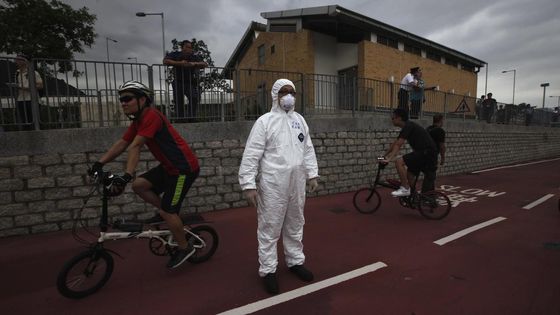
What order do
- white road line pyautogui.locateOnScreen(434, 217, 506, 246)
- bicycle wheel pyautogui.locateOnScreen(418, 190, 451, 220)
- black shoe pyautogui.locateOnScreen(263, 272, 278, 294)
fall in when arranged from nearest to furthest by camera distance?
black shoe pyautogui.locateOnScreen(263, 272, 278, 294)
white road line pyautogui.locateOnScreen(434, 217, 506, 246)
bicycle wheel pyautogui.locateOnScreen(418, 190, 451, 220)

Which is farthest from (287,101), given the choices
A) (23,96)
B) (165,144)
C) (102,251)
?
(23,96)

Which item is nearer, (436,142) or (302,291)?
(302,291)

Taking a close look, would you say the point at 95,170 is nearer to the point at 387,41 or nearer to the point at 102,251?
the point at 102,251

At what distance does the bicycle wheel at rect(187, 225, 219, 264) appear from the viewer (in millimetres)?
3837

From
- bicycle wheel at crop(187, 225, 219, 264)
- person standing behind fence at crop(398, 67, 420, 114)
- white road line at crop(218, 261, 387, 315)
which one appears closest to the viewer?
white road line at crop(218, 261, 387, 315)

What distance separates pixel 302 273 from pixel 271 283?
1.41 ft

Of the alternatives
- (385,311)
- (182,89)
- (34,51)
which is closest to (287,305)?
(385,311)

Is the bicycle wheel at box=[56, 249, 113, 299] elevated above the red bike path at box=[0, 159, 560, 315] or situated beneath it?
elevated above

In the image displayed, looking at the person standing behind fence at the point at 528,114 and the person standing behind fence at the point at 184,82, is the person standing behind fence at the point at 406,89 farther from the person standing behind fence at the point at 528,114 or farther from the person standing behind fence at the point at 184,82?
the person standing behind fence at the point at 528,114

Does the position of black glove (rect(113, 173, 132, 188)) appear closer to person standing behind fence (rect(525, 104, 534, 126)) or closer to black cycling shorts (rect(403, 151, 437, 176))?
black cycling shorts (rect(403, 151, 437, 176))

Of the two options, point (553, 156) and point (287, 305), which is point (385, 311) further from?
point (553, 156)

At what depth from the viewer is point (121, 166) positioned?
5.72 metres

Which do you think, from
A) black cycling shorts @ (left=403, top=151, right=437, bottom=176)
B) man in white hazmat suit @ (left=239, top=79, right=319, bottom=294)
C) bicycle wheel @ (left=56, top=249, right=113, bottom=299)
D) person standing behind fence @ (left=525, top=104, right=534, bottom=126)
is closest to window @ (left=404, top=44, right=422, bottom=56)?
person standing behind fence @ (left=525, top=104, right=534, bottom=126)

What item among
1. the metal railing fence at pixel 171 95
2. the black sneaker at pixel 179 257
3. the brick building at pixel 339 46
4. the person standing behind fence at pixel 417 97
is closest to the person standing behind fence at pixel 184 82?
the metal railing fence at pixel 171 95
